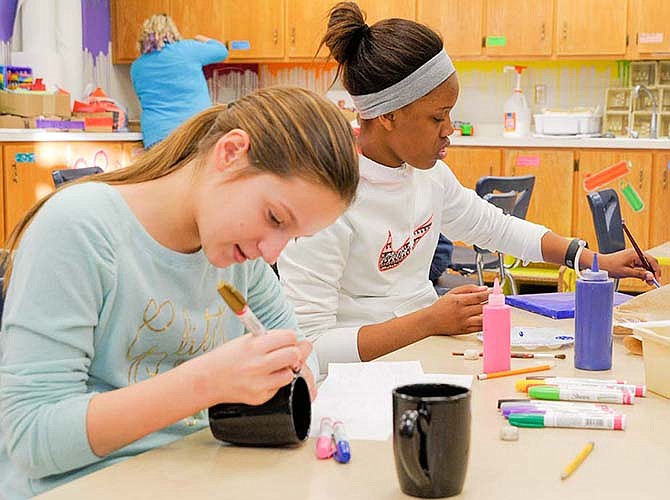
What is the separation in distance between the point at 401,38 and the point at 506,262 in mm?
3409

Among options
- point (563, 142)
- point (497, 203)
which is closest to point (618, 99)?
point (563, 142)

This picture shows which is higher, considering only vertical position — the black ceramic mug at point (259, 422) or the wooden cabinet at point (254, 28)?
the wooden cabinet at point (254, 28)

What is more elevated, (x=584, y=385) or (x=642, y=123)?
(x=642, y=123)

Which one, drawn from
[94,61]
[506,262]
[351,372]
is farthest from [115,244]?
[94,61]

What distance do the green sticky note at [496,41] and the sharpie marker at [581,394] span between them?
4.93 metres

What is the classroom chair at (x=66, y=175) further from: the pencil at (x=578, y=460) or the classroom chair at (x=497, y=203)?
the pencil at (x=578, y=460)

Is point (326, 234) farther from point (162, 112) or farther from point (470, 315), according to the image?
point (162, 112)

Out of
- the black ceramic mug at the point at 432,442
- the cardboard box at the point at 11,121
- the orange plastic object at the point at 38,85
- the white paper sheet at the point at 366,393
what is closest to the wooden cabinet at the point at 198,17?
the orange plastic object at the point at 38,85

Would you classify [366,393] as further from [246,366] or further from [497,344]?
[246,366]

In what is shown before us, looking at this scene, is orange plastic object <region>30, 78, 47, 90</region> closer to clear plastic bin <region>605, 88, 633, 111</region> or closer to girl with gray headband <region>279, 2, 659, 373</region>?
clear plastic bin <region>605, 88, 633, 111</region>

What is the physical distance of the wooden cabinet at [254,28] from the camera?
259 inches

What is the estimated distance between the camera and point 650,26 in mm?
5652

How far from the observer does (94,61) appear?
6.81 meters

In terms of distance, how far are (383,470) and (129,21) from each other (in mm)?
6376
